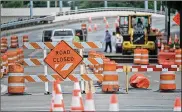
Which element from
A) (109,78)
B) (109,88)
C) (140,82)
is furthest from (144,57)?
(109,78)

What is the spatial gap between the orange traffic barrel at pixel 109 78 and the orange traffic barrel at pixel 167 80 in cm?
166

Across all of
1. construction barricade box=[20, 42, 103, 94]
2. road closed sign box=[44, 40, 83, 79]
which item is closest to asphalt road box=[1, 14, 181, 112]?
construction barricade box=[20, 42, 103, 94]

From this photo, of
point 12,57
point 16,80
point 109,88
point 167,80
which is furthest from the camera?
Answer: point 12,57

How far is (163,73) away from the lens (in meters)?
20.9

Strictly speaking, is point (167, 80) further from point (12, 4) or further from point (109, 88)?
point (12, 4)

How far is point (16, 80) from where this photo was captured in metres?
19.8

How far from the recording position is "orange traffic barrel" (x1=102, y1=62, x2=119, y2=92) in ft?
65.4

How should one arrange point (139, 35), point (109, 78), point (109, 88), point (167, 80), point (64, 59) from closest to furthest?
1. point (64, 59)
2. point (109, 78)
3. point (109, 88)
4. point (167, 80)
5. point (139, 35)

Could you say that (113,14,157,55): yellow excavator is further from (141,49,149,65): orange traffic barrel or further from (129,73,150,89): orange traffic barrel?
(129,73,150,89): orange traffic barrel

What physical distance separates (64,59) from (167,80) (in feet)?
12.1

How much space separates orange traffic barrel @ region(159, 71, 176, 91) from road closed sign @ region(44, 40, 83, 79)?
126 inches

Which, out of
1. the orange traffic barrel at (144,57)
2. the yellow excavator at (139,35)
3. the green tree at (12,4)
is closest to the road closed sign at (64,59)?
the orange traffic barrel at (144,57)

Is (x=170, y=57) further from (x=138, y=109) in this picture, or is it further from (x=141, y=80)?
(x=138, y=109)

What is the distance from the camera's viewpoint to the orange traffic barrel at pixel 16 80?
64.7 ft
